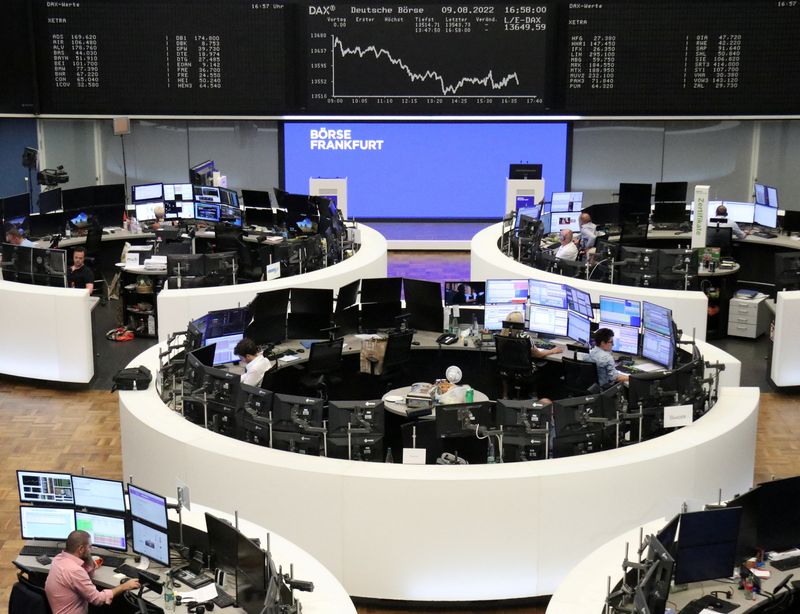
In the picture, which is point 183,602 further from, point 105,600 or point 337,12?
point 337,12

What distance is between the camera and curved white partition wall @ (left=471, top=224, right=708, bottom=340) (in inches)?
443

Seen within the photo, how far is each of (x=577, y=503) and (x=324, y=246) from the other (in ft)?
22.2

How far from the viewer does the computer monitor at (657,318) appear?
955 centimetres

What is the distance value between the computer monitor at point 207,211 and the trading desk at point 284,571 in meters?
8.87

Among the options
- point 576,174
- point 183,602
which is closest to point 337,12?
point 576,174

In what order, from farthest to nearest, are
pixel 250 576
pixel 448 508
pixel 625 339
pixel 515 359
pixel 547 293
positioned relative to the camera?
pixel 547 293 → pixel 515 359 → pixel 625 339 → pixel 448 508 → pixel 250 576

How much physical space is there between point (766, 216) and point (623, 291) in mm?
4378

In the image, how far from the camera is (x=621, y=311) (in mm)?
10094

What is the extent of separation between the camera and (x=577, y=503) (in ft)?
24.3

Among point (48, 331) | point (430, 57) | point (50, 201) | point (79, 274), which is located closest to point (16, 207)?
point (50, 201)

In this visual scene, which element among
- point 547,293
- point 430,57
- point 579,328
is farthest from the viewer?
point 430,57

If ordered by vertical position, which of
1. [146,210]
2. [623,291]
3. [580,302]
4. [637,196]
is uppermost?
[637,196]

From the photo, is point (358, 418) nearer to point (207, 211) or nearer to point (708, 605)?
point (708, 605)

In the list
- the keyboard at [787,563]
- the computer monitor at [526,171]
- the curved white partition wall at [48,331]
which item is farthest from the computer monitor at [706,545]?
the computer monitor at [526,171]
